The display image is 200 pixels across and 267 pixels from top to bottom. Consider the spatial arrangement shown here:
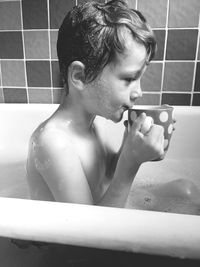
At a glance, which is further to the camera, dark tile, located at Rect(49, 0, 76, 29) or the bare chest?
dark tile, located at Rect(49, 0, 76, 29)

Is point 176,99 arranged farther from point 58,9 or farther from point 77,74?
point 77,74

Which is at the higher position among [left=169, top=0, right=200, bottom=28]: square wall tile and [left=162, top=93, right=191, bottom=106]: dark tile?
[left=169, top=0, right=200, bottom=28]: square wall tile

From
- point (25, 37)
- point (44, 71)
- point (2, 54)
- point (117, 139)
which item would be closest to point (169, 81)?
point (117, 139)

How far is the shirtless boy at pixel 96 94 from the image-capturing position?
1.93ft

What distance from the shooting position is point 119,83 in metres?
0.62

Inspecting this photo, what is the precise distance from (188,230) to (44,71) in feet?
3.69

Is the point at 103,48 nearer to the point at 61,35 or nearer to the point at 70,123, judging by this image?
the point at 61,35

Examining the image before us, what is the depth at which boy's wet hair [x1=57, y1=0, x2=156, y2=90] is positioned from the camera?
59 centimetres

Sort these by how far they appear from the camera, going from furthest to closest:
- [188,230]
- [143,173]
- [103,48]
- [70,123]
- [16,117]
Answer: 1. [16,117]
2. [143,173]
3. [70,123]
4. [103,48]
5. [188,230]

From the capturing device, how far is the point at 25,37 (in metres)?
1.32

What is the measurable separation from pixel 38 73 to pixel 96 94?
2.62ft

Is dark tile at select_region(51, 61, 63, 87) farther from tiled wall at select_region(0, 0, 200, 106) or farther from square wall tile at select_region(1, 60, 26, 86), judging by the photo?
square wall tile at select_region(1, 60, 26, 86)

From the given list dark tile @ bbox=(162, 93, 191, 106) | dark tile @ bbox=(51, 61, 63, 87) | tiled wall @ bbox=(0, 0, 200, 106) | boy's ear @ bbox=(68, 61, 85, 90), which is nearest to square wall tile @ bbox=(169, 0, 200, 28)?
tiled wall @ bbox=(0, 0, 200, 106)

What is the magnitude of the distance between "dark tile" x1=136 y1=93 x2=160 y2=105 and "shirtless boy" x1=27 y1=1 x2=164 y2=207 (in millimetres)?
670
